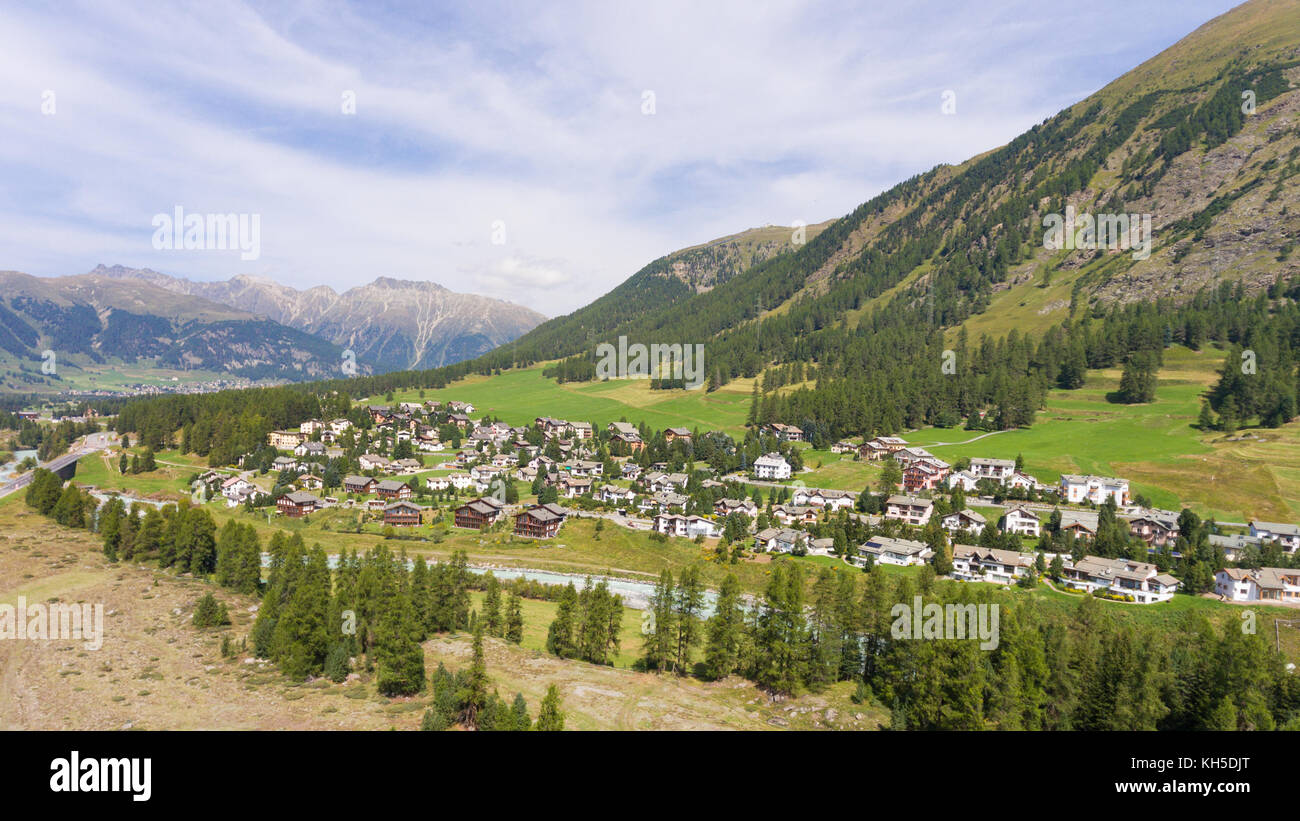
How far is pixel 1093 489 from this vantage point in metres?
86.1

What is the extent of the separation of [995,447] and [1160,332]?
61521 millimetres

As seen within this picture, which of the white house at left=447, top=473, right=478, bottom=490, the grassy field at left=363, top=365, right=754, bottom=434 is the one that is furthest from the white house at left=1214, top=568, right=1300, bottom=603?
the white house at left=447, top=473, right=478, bottom=490

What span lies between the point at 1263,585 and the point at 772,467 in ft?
209

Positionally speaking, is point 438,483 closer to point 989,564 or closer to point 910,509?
point 910,509

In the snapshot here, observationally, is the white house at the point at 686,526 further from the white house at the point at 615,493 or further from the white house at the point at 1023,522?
the white house at the point at 1023,522

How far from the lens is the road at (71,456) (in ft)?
357

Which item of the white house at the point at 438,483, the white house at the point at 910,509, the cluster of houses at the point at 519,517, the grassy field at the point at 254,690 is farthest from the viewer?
the white house at the point at 438,483

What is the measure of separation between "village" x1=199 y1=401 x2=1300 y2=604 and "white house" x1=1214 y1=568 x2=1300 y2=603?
0.44 ft

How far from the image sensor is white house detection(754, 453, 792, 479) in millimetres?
110294

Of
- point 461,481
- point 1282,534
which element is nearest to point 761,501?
point 461,481

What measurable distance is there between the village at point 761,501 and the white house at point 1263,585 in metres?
0.13

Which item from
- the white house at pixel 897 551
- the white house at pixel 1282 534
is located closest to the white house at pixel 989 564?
the white house at pixel 897 551

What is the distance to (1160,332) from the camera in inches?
5433

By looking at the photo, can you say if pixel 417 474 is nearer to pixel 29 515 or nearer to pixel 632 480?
pixel 632 480
